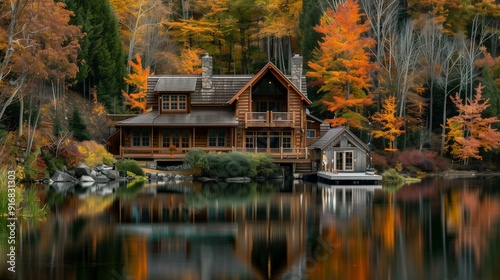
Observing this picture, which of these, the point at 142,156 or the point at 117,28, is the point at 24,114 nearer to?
the point at 142,156

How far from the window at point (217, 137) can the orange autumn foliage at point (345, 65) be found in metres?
7.60

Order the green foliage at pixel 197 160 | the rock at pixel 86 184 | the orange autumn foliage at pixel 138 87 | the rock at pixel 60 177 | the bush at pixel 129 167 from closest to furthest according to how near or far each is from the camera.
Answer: the rock at pixel 86 184, the rock at pixel 60 177, the green foliage at pixel 197 160, the bush at pixel 129 167, the orange autumn foliage at pixel 138 87

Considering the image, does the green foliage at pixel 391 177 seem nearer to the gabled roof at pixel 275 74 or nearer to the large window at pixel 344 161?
the large window at pixel 344 161

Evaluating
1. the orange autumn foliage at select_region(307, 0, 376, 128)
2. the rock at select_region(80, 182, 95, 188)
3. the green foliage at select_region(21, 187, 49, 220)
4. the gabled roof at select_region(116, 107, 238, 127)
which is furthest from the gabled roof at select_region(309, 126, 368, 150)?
the green foliage at select_region(21, 187, 49, 220)

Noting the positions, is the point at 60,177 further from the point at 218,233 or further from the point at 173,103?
the point at 218,233

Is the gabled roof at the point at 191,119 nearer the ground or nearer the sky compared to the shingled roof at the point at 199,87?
nearer the ground

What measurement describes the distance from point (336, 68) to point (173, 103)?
11.6 m

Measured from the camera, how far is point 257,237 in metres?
22.2

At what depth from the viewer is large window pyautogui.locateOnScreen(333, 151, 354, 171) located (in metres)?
49.5

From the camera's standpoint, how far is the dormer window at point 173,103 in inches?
2060

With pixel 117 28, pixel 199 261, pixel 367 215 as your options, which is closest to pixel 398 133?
pixel 117 28

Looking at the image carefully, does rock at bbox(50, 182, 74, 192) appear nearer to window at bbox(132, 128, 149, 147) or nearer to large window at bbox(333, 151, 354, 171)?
window at bbox(132, 128, 149, 147)

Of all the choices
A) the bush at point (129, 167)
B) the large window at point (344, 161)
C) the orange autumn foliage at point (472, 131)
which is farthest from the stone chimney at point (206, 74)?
the orange autumn foliage at point (472, 131)

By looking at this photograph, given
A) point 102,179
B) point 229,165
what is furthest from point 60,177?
point 229,165
